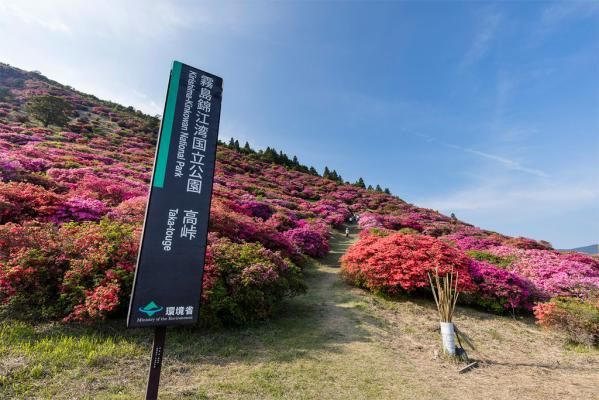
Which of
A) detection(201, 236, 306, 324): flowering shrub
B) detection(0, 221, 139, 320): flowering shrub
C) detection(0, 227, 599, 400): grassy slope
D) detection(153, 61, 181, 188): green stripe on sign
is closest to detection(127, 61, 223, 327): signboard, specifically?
detection(153, 61, 181, 188): green stripe on sign

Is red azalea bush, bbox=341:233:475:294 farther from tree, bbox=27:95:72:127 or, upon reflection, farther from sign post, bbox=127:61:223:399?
tree, bbox=27:95:72:127

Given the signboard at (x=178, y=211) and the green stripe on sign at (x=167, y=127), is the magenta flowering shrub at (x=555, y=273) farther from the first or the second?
the green stripe on sign at (x=167, y=127)

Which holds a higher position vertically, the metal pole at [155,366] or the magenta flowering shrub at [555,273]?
the magenta flowering shrub at [555,273]

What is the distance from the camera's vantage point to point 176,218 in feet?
12.2

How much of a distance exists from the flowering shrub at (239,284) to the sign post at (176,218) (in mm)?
2686

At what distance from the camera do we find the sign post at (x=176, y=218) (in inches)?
136

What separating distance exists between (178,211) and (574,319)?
9.62 metres

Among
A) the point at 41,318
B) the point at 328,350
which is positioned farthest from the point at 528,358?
the point at 41,318

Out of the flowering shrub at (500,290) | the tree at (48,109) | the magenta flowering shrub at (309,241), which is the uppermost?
the tree at (48,109)

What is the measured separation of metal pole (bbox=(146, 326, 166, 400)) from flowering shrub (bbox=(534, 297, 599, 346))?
30.8ft

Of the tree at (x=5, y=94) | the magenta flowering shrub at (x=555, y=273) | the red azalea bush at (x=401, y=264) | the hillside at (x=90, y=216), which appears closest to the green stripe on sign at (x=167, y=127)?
the hillside at (x=90, y=216)

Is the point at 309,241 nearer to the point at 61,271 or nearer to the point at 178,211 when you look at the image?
the point at 61,271

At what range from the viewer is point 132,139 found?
35688 mm

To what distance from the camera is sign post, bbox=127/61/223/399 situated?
346cm
